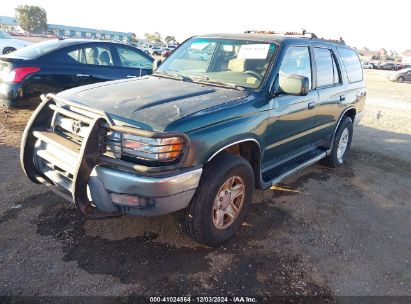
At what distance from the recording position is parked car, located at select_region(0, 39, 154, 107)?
242 inches

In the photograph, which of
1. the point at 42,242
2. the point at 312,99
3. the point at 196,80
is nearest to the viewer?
the point at 42,242

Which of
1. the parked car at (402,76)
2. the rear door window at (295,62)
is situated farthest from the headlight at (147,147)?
the parked car at (402,76)

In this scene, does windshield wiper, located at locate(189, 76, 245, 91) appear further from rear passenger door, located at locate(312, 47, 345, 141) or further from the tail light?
the tail light

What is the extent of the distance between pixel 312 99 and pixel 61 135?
3000mm

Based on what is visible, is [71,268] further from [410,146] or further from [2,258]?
[410,146]

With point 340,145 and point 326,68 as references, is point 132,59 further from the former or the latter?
point 340,145

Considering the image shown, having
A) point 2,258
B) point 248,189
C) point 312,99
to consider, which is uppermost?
point 312,99

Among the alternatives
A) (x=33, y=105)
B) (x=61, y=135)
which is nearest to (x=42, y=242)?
(x=61, y=135)

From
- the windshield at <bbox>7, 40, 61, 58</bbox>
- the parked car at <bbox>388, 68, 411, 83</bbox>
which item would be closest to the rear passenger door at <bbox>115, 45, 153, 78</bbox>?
the windshield at <bbox>7, 40, 61, 58</bbox>

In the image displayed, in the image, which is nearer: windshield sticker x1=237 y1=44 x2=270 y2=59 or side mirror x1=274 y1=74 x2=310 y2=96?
side mirror x1=274 y1=74 x2=310 y2=96

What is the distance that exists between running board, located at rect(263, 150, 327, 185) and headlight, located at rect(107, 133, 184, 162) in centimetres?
144

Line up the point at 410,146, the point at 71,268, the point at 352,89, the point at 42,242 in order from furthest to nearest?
1. the point at 410,146
2. the point at 352,89
3. the point at 42,242
4. the point at 71,268

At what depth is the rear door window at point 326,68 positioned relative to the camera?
4.64 metres

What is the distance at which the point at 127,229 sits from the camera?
11.4 feet
